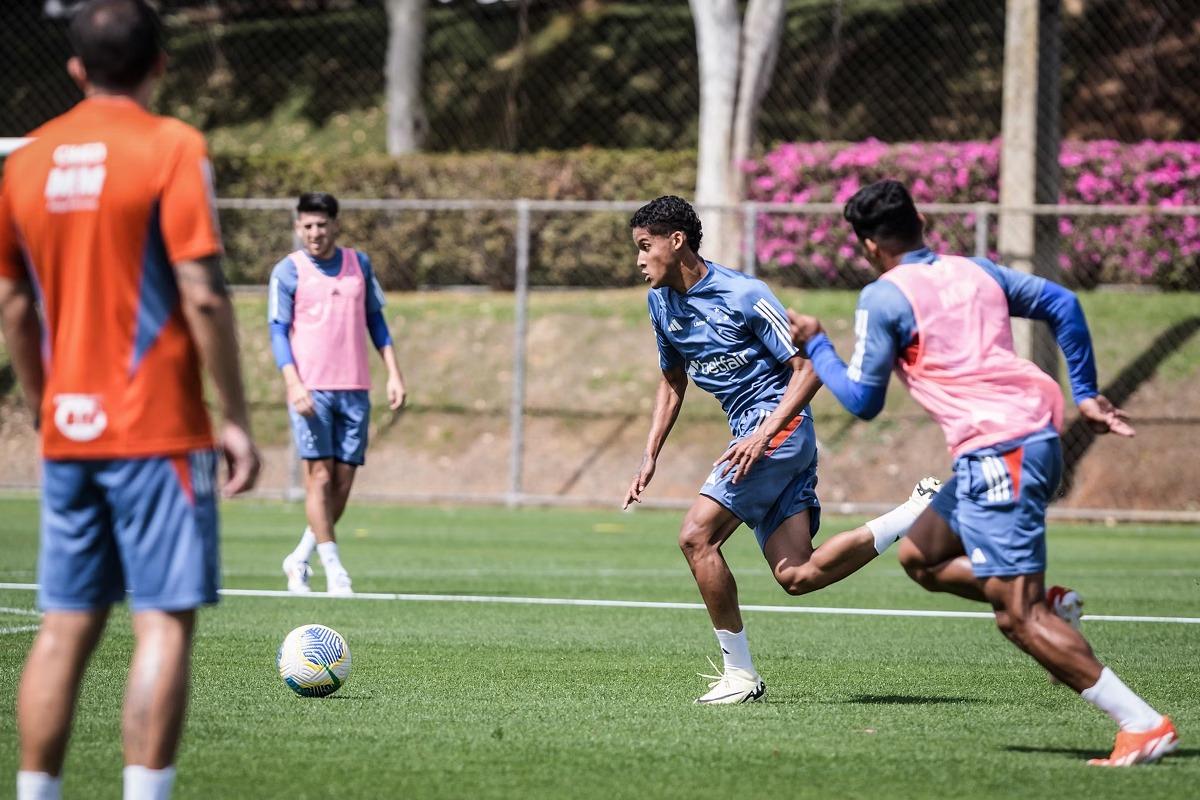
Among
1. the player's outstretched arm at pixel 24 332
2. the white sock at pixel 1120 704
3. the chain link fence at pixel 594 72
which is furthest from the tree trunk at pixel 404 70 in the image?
the player's outstretched arm at pixel 24 332

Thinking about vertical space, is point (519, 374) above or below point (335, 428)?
below

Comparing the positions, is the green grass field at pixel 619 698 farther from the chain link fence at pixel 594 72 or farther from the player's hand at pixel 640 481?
the chain link fence at pixel 594 72

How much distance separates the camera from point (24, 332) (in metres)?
4.44

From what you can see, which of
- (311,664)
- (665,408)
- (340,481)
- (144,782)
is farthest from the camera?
(340,481)

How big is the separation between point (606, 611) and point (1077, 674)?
4867mm

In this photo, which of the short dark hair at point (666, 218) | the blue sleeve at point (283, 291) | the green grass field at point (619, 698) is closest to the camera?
the green grass field at point (619, 698)

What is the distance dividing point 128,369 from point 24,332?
16.8 inches

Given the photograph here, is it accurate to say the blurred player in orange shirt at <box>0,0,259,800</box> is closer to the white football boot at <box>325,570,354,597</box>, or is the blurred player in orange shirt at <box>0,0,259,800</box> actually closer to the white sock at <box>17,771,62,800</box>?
the white sock at <box>17,771,62,800</box>

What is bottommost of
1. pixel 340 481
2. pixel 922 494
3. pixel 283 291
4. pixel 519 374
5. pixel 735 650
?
pixel 519 374

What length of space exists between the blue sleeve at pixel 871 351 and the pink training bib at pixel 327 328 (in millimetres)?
5958

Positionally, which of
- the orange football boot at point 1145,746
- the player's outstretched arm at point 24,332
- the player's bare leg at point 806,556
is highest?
the player's outstretched arm at point 24,332

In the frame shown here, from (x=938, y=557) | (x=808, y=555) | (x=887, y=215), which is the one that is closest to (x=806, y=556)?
(x=808, y=555)

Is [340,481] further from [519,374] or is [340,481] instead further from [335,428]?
[519,374]

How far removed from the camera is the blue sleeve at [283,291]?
432 inches
